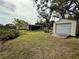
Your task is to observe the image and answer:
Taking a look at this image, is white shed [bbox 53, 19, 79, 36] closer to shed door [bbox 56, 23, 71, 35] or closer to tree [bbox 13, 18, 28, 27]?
shed door [bbox 56, 23, 71, 35]

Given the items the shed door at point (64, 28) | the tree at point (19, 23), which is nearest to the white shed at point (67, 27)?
the shed door at point (64, 28)

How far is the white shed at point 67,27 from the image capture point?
45.9 ft

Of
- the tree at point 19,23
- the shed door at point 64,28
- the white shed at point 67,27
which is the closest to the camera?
the white shed at point 67,27

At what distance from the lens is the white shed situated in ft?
45.9

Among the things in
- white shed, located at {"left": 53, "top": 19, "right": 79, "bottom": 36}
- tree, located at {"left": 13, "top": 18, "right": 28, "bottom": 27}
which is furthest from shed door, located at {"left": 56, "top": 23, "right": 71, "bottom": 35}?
tree, located at {"left": 13, "top": 18, "right": 28, "bottom": 27}

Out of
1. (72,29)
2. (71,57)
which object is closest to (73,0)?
(72,29)

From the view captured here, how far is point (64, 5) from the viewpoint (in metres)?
15.6

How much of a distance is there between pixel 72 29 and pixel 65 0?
3921 mm

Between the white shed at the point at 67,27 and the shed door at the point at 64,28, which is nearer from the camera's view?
the white shed at the point at 67,27

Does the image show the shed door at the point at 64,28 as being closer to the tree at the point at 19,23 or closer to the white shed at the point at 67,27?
the white shed at the point at 67,27

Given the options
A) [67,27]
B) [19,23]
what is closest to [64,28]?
[67,27]

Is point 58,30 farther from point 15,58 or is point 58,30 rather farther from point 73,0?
point 15,58

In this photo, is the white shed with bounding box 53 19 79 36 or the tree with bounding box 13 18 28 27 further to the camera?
the tree with bounding box 13 18 28 27

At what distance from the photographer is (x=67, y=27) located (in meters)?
15.1
